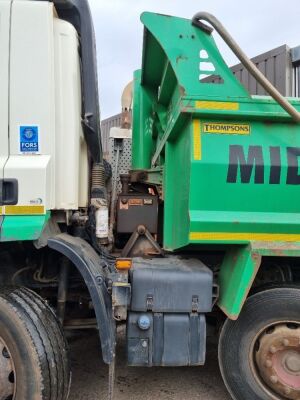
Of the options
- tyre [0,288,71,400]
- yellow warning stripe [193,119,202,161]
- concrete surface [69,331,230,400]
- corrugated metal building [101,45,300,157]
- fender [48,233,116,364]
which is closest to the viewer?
tyre [0,288,71,400]

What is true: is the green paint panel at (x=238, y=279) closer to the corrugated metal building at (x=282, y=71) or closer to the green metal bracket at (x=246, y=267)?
the green metal bracket at (x=246, y=267)

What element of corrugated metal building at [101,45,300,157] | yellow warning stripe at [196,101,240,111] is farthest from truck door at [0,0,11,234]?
corrugated metal building at [101,45,300,157]

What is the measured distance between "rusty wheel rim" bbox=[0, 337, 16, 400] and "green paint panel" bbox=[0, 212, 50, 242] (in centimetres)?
59

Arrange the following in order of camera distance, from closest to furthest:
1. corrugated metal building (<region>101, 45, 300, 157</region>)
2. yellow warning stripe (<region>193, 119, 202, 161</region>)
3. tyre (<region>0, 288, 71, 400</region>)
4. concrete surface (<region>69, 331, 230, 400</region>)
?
tyre (<region>0, 288, 71, 400</region>), yellow warning stripe (<region>193, 119, 202, 161</region>), concrete surface (<region>69, 331, 230, 400</region>), corrugated metal building (<region>101, 45, 300, 157</region>)

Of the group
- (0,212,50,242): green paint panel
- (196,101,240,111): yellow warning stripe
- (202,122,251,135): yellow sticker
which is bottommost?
(0,212,50,242): green paint panel

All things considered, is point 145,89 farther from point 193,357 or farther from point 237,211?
point 193,357

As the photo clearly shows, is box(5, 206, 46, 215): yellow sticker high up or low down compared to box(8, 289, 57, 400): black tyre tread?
up

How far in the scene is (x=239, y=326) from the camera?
101 inches

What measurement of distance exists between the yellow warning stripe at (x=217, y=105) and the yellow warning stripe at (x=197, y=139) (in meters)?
0.09

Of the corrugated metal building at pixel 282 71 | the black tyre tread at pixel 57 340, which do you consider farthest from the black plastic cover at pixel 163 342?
the corrugated metal building at pixel 282 71

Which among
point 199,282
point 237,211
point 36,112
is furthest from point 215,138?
point 36,112

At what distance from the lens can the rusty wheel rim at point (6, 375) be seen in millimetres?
2242

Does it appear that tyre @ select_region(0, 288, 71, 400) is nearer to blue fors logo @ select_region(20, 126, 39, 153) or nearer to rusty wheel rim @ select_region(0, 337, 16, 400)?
rusty wheel rim @ select_region(0, 337, 16, 400)

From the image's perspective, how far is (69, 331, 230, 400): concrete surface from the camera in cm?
284
